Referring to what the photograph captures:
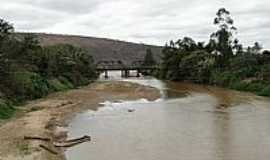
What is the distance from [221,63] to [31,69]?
4104 centimetres

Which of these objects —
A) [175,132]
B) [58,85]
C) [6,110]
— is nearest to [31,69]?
[58,85]

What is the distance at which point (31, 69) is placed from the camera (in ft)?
233

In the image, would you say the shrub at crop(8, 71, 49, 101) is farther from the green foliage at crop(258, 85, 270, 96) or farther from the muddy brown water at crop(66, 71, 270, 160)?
the green foliage at crop(258, 85, 270, 96)

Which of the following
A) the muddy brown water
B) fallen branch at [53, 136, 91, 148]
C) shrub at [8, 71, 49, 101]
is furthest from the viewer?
shrub at [8, 71, 49, 101]

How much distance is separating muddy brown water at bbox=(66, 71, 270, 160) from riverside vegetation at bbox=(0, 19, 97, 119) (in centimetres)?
961

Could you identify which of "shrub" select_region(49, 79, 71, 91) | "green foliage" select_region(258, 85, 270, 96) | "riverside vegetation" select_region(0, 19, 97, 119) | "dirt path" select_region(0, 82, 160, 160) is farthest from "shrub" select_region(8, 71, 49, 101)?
"green foliage" select_region(258, 85, 270, 96)

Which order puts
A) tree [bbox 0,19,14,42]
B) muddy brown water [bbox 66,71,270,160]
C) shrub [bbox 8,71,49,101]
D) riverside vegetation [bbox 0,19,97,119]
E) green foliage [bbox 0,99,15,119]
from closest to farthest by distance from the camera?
muddy brown water [bbox 66,71,270,160] → green foliage [bbox 0,99,15,119] → riverside vegetation [bbox 0,19,97,119] → shrub [bbox 8,71,49,101] → tree [bbox 0,19,14,42]

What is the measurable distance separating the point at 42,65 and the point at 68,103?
25624 millimetres

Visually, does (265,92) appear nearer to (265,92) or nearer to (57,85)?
(265,92)

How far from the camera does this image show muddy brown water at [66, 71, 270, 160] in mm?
26734

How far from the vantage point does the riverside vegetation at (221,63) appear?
7706cm

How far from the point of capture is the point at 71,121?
132ft

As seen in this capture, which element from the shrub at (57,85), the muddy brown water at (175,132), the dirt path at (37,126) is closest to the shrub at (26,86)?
the dirt path at (37,126)

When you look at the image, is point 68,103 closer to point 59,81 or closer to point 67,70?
point 59,81
